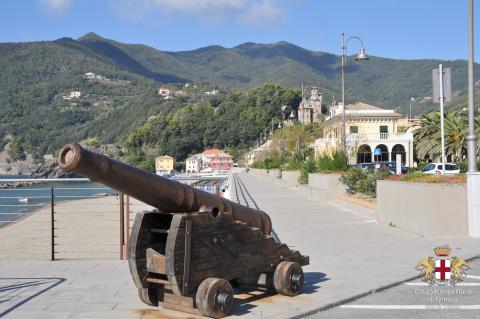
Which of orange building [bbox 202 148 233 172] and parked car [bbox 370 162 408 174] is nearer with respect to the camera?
parked car [bbox 370 162 408 174]

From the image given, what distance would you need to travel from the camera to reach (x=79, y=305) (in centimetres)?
689

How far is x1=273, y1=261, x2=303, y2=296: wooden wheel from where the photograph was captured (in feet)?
23.1

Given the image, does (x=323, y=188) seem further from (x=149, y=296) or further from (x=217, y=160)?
(x=217, y=160)

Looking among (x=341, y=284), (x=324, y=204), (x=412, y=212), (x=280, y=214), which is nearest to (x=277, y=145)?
(x=324, y=204)

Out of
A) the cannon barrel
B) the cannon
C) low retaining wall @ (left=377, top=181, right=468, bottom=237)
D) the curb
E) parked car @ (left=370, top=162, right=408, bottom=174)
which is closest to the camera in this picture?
the cannon barrel

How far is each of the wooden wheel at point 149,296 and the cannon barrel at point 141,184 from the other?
3.02 feet

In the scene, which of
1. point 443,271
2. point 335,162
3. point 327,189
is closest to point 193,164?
point 335,162

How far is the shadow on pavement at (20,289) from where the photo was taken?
700 cm

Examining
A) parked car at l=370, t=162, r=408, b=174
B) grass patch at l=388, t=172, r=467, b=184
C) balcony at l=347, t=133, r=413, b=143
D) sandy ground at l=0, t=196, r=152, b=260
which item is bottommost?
sandy ground at l=0, t=196, r=152, b=260

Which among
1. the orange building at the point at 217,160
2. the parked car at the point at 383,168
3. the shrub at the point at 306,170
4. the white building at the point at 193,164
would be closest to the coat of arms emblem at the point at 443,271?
the parked car at the point at 383,168

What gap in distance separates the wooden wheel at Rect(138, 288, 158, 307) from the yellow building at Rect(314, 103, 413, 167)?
148 feet

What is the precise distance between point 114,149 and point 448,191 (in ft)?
539

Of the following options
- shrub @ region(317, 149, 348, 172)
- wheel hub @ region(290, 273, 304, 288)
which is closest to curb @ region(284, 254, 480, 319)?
wheel hub @ region(290, 273, 304, 288)

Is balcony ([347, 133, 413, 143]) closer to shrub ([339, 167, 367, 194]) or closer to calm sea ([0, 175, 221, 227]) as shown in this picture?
calm sea ([0, 175, 221, 227])
